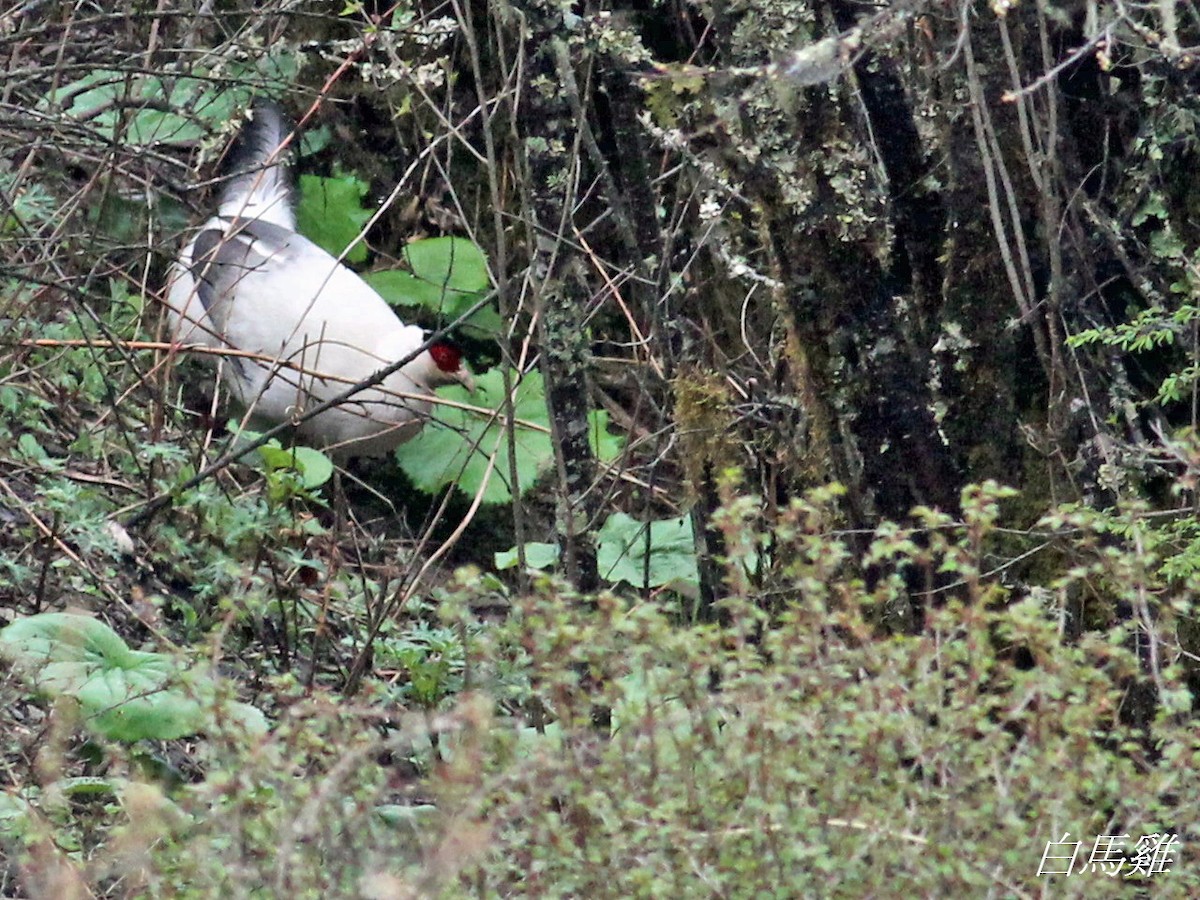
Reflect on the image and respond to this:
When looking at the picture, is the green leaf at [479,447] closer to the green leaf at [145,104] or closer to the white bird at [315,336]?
the white bird at [315,336]

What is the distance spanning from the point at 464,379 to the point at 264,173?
0.98m

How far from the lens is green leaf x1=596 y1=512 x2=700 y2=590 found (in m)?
4.05

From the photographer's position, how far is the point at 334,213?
224 inches

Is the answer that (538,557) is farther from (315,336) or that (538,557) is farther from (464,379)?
(315,336)

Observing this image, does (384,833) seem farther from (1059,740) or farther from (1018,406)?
(1018,406)

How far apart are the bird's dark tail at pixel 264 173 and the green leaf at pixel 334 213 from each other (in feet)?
0.19

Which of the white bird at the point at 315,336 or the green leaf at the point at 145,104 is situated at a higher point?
the green leaf at the point at 145,104

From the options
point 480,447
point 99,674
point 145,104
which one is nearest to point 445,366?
point 480,447

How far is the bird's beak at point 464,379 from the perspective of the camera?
16.8ft

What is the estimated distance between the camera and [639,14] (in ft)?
13.5

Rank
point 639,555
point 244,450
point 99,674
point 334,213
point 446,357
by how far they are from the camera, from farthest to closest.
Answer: point 334,213 < point 446,357 < point 639,555 < point 244,450 < point 99,674

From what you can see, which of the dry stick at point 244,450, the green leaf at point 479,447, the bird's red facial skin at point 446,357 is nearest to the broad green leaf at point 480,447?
the green leaf at point 479,447

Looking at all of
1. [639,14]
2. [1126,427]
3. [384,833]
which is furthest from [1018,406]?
[384,833]

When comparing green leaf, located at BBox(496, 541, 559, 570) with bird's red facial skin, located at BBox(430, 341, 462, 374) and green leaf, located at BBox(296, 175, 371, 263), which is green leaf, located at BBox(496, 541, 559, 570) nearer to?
bird's red facial skin, located at BBox(430, 341, 462, 374)
